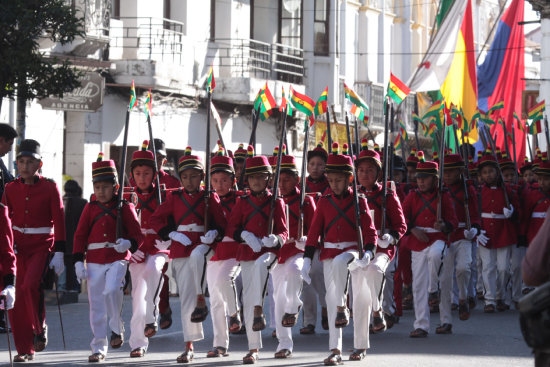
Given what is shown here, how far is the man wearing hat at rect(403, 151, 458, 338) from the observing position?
13328mm

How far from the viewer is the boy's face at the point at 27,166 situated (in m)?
11.5

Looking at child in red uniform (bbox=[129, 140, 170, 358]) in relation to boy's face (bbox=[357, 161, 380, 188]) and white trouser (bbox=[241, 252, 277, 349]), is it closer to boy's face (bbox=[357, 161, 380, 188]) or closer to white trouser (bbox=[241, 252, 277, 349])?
white trouser (bbox=[241, 252, 277, 349])

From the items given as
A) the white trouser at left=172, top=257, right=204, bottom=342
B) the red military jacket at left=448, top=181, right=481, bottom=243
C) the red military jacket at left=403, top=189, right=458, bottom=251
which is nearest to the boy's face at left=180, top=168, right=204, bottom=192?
the white trouser at left=172, top=257, right=204, bottom=342

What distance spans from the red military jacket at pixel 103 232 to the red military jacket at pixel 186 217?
35 centimetres

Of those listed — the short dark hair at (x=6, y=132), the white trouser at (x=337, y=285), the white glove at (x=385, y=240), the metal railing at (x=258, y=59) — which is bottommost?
the white trouser at (x=337, y=285)

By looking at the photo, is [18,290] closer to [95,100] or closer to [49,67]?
[49,67]

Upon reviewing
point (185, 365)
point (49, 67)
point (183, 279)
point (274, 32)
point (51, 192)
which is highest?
point (274, 32)

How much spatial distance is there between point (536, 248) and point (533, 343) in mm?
516

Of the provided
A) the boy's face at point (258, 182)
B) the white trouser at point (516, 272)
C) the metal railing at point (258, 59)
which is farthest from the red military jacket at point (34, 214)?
the metal railing at point (258, 59)

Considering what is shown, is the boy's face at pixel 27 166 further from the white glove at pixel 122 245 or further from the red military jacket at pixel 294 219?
the red military jacket at pixel 294 219

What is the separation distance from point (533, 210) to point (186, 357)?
23.7ft

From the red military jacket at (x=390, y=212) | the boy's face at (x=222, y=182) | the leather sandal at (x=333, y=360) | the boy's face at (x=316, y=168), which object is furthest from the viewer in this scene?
the boy's face at (x=316, y=168)

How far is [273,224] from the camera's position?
39.1 ft

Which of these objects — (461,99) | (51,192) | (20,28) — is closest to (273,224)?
(51,192)
